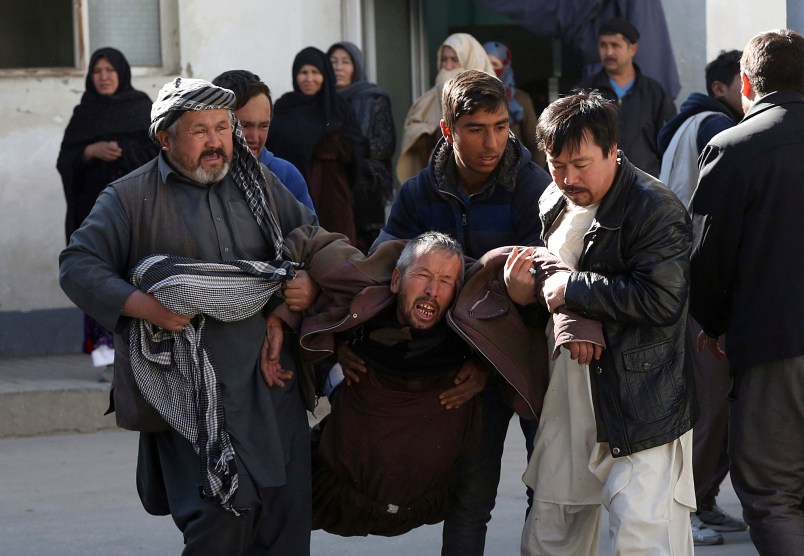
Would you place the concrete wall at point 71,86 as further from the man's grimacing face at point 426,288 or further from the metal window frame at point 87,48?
the man's grimacing face at point 426,288

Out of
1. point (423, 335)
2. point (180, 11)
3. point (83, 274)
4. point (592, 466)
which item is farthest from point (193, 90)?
point (180, 11)

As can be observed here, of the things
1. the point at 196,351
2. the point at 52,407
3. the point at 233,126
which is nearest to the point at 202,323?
the point at 196,351

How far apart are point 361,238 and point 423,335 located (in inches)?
175

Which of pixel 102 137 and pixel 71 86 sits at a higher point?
pixel 71 86

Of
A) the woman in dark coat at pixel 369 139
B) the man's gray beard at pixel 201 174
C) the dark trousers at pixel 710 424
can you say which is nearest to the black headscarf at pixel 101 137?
the woman in dark coat at pixel 369 139

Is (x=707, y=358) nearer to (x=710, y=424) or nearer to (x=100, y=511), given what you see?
(x=710, y=424)

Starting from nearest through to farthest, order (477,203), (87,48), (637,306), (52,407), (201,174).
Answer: (637,306), (201,174), (477,203), (52,407), (87,48)

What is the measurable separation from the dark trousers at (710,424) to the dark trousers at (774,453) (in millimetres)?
1027

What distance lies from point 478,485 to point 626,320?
32.8 inches

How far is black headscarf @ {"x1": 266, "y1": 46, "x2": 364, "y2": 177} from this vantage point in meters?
7.88

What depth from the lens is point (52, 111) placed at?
29.2 feet

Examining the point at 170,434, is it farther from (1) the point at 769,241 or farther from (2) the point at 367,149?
(2) the point at 367,149

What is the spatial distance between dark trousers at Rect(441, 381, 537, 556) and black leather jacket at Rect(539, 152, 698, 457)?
0.47 metres

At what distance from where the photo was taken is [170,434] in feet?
13.5
